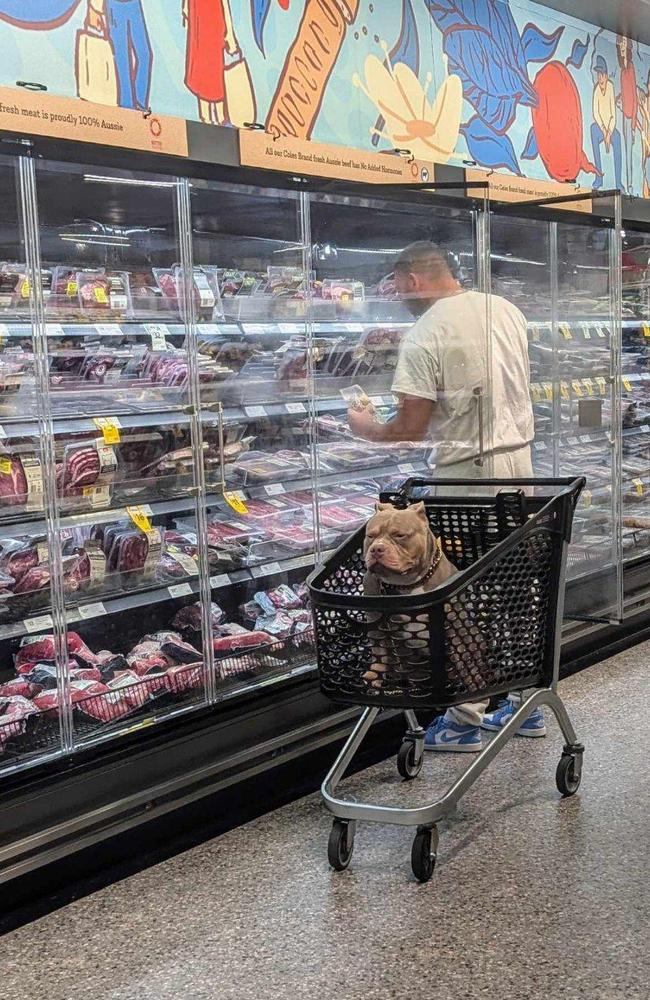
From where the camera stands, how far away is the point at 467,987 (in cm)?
241

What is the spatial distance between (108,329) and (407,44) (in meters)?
2.84

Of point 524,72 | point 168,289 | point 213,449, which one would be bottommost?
point 213,449

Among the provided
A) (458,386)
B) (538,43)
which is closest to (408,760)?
(458,386)

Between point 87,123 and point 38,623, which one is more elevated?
point 87,123

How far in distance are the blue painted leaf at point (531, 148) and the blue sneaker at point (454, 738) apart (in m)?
3.74

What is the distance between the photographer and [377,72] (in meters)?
5.08

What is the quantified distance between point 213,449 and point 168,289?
1.86ft

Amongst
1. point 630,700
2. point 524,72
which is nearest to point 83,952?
point 630,700

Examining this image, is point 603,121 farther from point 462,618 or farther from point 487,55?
point 462,618

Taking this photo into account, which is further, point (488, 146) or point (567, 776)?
point (488, 146)

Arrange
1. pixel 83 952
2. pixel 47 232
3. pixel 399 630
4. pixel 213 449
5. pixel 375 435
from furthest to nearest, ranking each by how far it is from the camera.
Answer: pixel 375 435, pixel 213 449, pixel 47 232, pixel 399 630, pixel 83 952

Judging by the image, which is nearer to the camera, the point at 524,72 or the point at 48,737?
the point at 48,737

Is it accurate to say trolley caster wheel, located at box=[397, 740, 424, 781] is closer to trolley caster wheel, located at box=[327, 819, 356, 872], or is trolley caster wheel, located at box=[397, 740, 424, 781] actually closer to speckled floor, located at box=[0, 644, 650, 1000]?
speckled floor, located at box=[0, 644, 650, 1000]

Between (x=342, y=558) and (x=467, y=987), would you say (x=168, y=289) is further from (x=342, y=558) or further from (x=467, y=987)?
(x=467, y=987)
